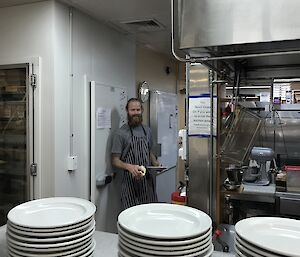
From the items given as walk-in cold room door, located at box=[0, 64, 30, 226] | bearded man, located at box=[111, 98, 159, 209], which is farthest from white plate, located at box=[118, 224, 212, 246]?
bearded man, located at box=[111, 98, 159, 209]

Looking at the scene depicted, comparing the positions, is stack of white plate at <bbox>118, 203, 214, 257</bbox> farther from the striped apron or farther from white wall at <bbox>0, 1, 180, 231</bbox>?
the striped apron

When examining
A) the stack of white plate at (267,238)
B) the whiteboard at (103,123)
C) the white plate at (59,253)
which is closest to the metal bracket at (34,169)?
the whiteboard at (103,123)

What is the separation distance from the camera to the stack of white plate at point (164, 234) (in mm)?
713

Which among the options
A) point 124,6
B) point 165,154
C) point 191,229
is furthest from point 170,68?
point 191,229

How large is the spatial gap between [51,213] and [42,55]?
68.6 inches

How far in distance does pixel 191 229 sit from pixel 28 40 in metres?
2.20

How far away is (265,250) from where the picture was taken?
68cm

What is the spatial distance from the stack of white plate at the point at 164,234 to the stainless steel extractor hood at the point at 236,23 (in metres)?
0.51

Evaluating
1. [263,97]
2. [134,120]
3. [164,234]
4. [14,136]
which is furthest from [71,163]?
[263,97]

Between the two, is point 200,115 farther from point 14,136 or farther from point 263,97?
point 263,97

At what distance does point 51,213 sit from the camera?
3.09 ft

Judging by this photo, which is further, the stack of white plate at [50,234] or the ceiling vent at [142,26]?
the ceiling vent at [142,26]

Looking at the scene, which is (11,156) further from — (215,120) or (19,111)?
(215,120)

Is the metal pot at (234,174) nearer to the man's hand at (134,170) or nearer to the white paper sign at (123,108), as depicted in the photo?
the man's hand at (134,170)
